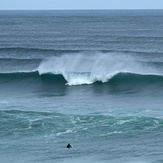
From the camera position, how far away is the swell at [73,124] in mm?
27609

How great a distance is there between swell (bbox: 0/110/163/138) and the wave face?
11858mm

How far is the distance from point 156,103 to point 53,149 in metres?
12.0

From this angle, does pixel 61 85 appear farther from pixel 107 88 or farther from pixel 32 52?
pixel 32 52

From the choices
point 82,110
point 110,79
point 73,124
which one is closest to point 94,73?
point 110,79

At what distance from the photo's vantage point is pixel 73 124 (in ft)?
95.5

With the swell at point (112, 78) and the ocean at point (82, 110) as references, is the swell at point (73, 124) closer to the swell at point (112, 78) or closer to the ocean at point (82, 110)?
the ocean at point (82, 110)

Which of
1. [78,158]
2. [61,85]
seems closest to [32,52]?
[61,85]

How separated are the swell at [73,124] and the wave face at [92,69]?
1186 cm

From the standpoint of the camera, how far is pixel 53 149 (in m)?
25.0

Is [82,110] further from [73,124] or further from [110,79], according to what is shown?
[110,79]

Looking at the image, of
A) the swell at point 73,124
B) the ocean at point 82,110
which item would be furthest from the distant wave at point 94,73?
the swell at point 73,124

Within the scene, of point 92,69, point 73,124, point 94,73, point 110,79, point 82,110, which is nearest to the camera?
point 73,124

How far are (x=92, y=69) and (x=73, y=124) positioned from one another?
54.2 feet

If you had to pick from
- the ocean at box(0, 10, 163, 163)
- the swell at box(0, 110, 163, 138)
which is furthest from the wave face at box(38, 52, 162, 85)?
the swell at box(0, 110, 163, 138)
